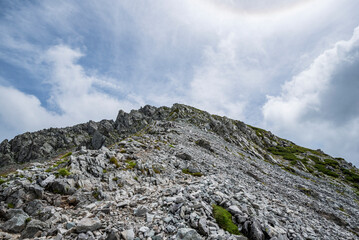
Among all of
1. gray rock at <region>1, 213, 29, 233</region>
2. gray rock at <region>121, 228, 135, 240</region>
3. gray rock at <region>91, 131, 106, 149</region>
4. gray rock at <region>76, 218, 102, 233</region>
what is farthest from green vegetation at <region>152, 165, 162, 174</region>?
gray rock at <region>91, 131, 106, 149</region>

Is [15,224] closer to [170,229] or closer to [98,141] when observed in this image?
[170,229]

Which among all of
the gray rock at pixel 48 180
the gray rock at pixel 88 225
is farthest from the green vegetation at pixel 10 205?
the gray rock at pixel 88 225

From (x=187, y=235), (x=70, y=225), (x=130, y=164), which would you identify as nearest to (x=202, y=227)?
(x=187, y=235)

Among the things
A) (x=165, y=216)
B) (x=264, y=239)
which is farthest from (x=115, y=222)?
(x=264, y=239)

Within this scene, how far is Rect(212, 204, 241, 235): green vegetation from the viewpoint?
31.3ft

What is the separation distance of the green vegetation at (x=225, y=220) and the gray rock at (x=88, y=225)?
6.51 metres

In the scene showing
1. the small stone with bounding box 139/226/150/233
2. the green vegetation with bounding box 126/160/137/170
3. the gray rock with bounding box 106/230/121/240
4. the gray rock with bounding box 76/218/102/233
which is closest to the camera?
the gray rock with bounding box 106/230/121/240

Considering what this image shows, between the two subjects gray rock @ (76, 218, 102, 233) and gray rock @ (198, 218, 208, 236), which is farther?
gray rock @ (198, 218, 208, 236)

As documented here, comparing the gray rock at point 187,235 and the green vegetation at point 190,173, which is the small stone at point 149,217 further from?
the green vegetation at point 190,173

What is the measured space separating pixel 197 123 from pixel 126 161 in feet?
186

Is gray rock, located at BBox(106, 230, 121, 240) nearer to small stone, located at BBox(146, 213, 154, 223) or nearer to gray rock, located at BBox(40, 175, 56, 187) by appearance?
small stone, located at BBox(146, 213, 154, 223)

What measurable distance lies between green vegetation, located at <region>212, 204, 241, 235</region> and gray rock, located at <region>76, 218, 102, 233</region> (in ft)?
21.4

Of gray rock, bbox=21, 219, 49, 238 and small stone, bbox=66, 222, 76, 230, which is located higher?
small stone, bbox=66, 222, 76, 230

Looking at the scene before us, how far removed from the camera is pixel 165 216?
9641 millimetres
